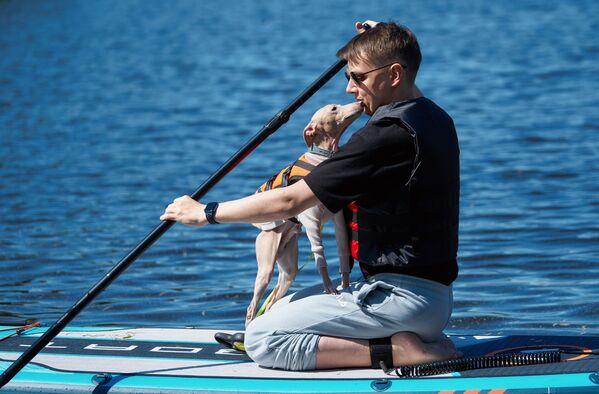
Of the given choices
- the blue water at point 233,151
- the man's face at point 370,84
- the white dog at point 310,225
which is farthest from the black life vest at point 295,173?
the blue water at point 233,151

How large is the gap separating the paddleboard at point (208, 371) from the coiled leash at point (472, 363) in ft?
0.12

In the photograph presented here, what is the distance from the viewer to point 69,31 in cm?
3253

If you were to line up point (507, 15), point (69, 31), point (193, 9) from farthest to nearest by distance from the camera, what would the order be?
point (193, 9)
point (69, 31)
point (507, 15)

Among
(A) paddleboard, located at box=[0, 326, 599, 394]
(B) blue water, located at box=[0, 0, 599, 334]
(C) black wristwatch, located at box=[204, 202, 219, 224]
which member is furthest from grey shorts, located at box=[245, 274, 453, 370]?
(B) blue water, located at box=[0, 0, 599, 334]

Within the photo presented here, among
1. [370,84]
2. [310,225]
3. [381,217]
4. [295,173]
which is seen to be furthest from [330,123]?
[381,217]

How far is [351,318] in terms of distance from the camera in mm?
4547

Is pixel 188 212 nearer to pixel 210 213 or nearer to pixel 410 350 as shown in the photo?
pixel 210 213

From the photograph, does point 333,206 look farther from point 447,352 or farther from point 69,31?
point 69,31

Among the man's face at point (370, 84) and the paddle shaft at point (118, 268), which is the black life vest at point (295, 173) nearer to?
the paddle shaft at point (118, 268)

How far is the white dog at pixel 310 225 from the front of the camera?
494 cm

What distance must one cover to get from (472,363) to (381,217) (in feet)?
2.31

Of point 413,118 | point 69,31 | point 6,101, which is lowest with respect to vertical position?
point 413,118

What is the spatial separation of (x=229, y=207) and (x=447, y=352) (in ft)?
3.57

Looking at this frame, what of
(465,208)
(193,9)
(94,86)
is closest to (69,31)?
(193,9)
